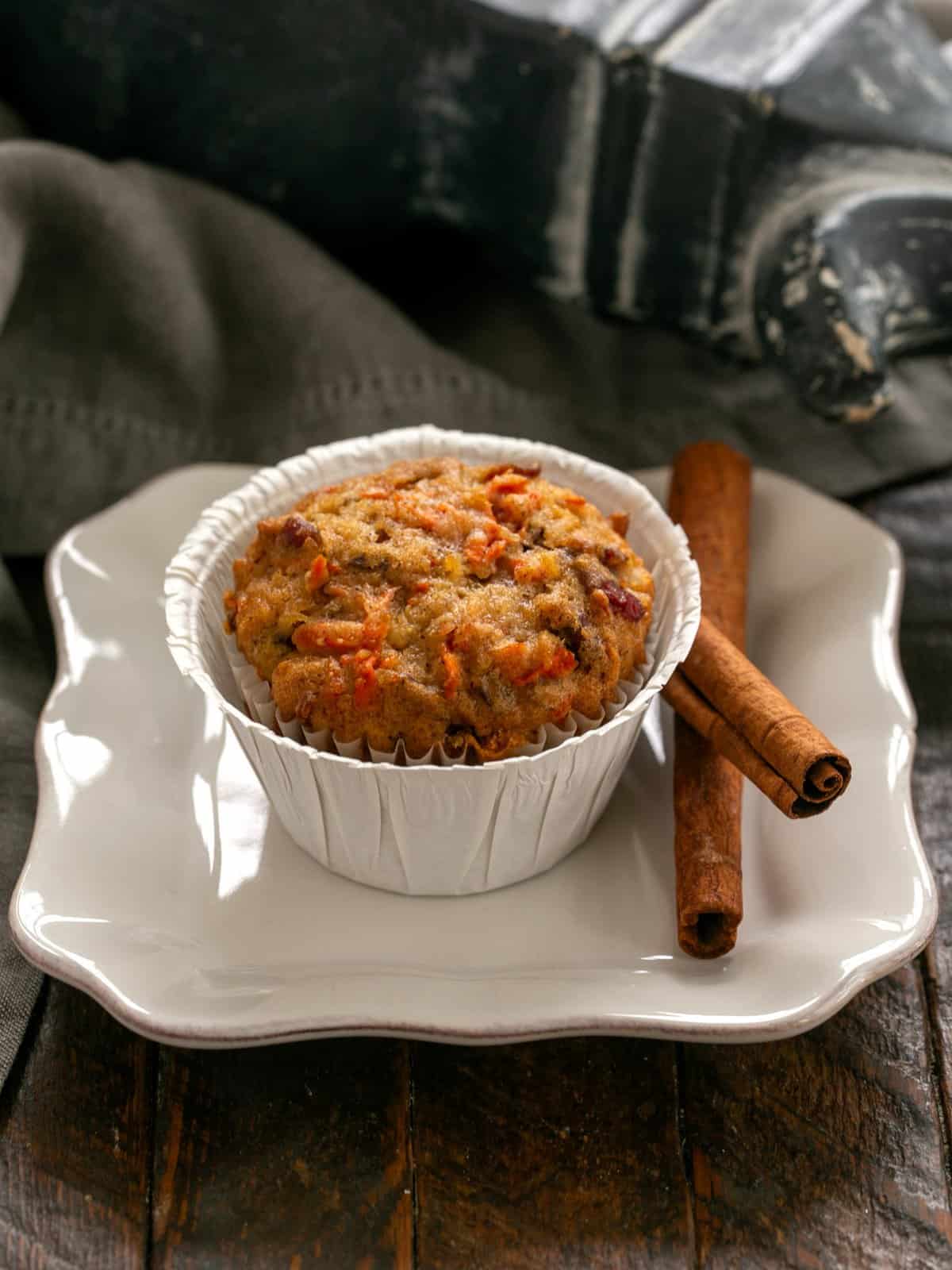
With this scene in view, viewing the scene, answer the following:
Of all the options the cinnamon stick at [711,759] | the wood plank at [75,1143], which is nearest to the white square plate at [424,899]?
the cinnamon stick at [711,759]

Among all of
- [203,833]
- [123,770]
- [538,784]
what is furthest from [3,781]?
[538,784]

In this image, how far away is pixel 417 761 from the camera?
70.8 inches

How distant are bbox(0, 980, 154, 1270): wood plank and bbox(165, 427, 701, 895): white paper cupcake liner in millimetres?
383

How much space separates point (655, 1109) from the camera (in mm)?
1785

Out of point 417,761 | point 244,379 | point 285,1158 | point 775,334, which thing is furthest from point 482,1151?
point 244,379

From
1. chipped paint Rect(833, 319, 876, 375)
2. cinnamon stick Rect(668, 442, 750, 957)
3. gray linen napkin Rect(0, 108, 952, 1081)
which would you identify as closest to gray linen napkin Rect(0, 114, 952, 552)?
gray linen napkin Rect(0, 108, 952, 1081)

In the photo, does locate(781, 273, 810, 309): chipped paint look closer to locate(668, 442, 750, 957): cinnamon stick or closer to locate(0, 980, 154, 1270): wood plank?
locate(668, 442, 750, 957): cinnamon stick

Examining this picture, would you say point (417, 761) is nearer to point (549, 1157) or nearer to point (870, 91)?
point (549, 1157)

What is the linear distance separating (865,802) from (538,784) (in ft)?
1.63

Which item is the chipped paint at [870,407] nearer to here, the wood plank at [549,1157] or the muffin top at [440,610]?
the muffin top at [440,610]

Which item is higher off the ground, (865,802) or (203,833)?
(865,802)

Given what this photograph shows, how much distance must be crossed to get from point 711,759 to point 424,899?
466 mm

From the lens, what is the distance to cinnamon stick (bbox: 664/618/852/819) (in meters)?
1.83

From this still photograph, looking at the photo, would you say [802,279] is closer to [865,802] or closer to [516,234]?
[516,234]
